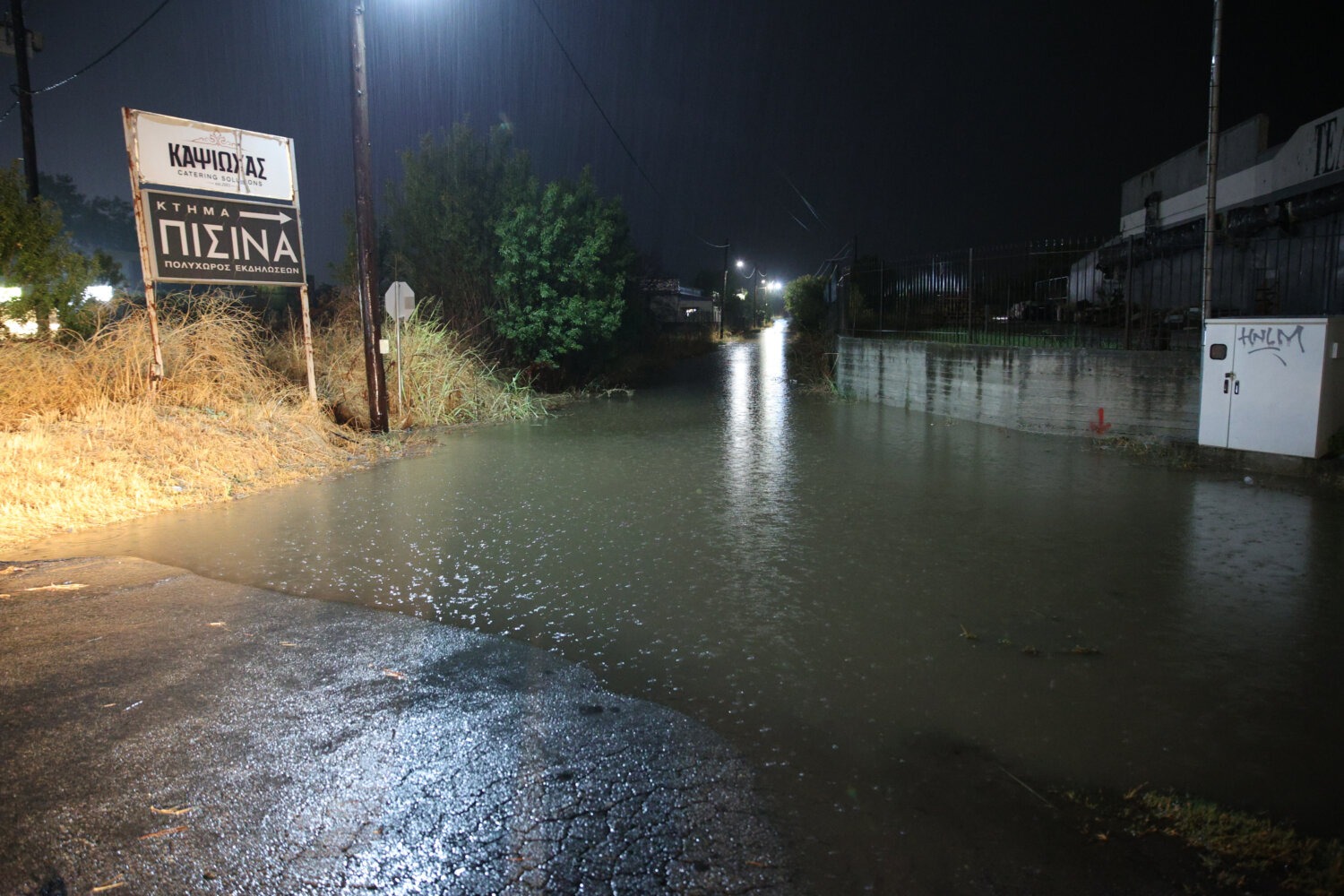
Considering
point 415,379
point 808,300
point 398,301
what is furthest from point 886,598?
point 808,300

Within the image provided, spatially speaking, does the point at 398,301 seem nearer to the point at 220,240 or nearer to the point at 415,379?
the point at 415,379

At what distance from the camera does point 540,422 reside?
16.7 m

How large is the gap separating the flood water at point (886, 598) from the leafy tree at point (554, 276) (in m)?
10.0

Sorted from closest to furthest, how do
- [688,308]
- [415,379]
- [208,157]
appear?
[208,157]
[415,379]
[688,308]

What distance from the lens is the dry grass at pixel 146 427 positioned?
853cm

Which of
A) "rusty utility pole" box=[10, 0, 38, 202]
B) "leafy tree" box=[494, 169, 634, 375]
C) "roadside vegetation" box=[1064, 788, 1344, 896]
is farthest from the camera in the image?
"leafy tree" box=[494, 169, 634, 375]

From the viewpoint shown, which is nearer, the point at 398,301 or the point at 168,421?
the point at 168,421

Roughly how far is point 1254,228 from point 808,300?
25.6 meters

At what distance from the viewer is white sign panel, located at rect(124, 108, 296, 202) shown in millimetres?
11547

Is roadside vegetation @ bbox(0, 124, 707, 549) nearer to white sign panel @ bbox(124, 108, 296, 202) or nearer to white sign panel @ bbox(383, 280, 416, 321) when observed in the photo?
white sign panel @ bbox(383, 280, 416, 321)

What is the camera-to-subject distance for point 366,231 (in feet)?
45.0

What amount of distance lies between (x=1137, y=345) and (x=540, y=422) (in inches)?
426

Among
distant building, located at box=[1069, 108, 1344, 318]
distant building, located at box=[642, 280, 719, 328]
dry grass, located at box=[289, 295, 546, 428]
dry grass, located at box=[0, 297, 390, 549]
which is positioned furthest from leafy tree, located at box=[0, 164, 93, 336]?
distant building, located at box=[642, 280, 719, 328]

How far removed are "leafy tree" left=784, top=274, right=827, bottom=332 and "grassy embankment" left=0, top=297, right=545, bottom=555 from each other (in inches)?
1122
